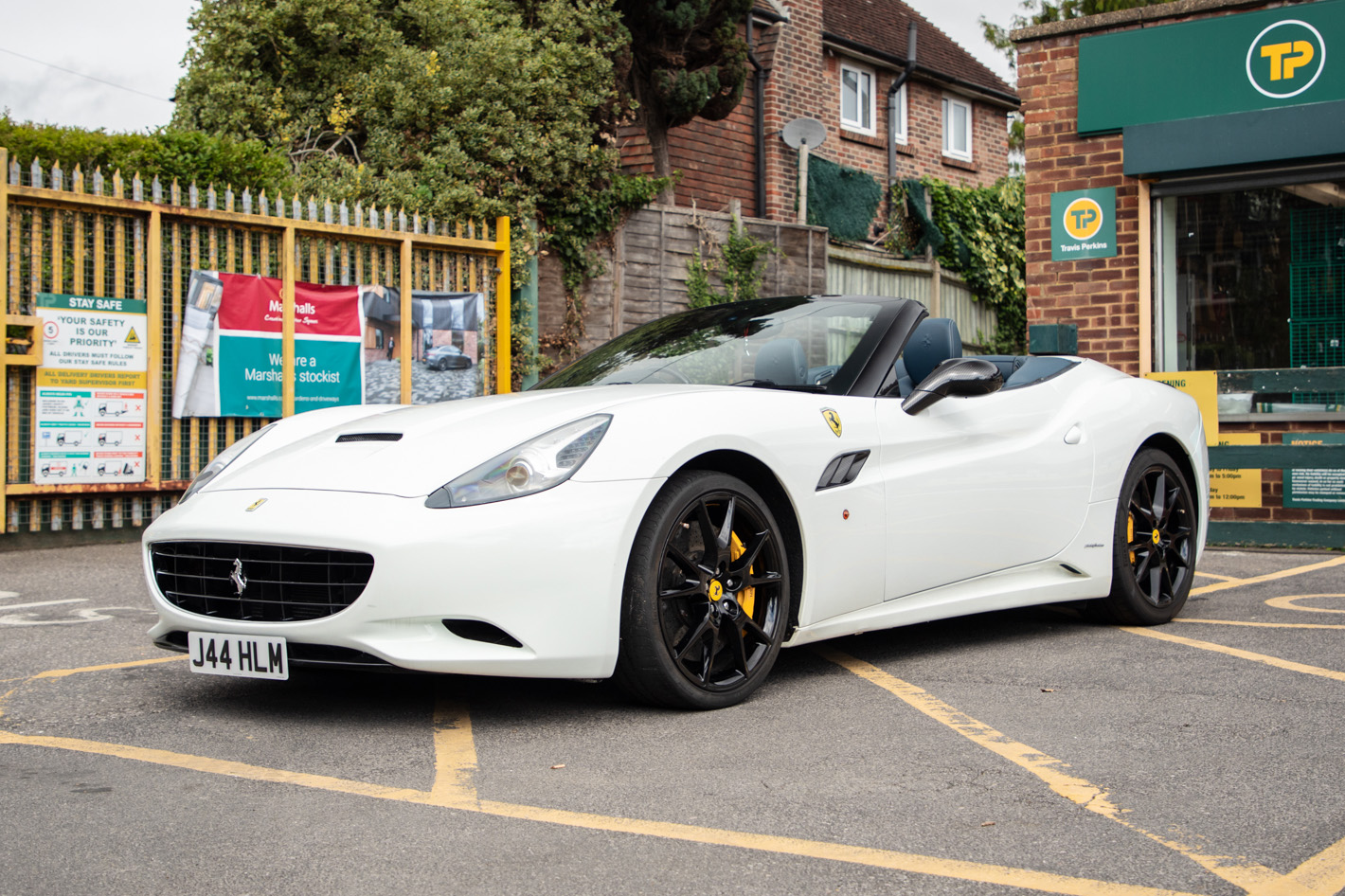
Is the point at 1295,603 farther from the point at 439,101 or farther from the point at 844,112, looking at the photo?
the point at 844,112

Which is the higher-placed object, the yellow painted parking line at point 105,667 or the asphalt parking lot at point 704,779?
the yellow painted parking line at point 105,667

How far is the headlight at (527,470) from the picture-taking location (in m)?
3.65

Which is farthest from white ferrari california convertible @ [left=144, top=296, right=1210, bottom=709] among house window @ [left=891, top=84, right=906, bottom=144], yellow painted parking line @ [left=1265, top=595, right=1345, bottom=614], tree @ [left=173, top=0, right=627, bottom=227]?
house window @ [left=891, top=84, right=906, bottom=144]

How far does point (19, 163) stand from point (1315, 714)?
342 inches

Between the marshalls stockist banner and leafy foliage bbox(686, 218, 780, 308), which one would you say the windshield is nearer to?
the marshalls stockist banner

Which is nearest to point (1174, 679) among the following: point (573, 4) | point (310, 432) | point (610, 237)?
point (310, 432)

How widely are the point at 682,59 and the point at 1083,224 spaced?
7.04 metres

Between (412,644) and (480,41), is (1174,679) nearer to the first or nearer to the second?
(412,644)

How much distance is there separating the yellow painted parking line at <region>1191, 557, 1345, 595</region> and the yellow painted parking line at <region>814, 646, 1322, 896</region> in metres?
2.93

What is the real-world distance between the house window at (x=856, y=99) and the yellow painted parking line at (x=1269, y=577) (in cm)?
1472

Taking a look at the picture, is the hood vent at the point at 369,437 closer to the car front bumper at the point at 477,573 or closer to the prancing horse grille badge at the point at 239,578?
the car front bumper at the point at 477,573

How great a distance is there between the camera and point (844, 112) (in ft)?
71.3

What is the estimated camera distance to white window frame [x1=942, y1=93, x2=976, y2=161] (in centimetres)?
2433

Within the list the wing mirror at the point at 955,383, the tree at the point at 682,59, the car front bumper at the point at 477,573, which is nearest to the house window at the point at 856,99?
the tree at the point at 682,59
